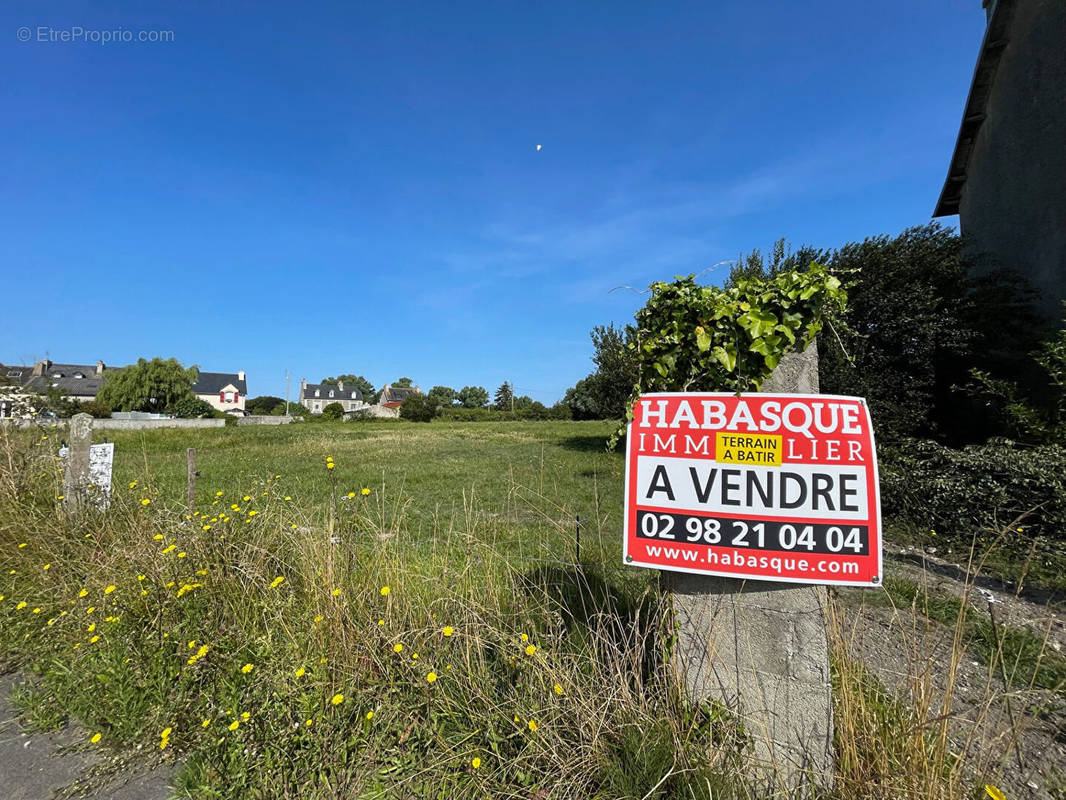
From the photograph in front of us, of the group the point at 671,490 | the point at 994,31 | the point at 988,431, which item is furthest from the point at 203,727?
the point at 994,31

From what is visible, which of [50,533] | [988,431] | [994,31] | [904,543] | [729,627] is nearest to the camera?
[729,627]

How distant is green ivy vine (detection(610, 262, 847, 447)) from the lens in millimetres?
1919

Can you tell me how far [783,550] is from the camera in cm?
181

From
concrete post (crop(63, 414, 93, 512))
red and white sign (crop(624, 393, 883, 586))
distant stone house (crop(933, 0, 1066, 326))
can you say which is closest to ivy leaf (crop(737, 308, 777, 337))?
red and white sign (crop(624, 393, 883, 586))

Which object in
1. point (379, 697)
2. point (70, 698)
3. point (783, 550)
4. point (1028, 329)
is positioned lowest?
point (70, 698)

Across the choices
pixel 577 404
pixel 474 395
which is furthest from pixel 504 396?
pixel 577 404

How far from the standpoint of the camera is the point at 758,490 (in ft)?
6.19

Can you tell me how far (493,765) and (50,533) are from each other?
4.36 meters

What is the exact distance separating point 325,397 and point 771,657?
97.3 meters

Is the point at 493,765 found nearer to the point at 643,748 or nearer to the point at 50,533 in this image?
the point at 643,748

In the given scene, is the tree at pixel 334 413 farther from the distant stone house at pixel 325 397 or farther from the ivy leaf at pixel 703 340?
the ivy leaf at pixel 703 340

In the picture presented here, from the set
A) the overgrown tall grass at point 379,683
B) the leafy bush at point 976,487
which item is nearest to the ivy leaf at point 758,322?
the overgrown tall grass at point 379,683

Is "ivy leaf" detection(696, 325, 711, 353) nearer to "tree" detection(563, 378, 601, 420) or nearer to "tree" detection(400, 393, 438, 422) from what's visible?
"tree" detection(563, 378, 601, 420)

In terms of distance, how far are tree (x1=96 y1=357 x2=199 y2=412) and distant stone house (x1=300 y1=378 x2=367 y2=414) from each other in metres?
42.2
